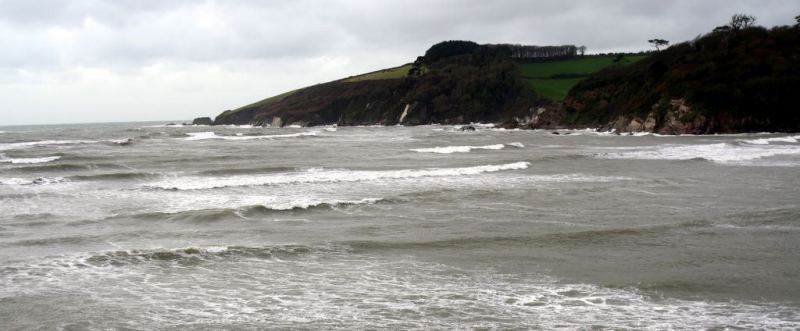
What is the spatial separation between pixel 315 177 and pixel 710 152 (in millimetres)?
23105

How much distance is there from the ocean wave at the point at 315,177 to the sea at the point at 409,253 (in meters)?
0.35

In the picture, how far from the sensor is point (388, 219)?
52.0ft

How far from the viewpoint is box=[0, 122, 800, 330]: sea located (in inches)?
316

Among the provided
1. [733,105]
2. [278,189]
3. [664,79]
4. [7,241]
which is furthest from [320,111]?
[7,241]

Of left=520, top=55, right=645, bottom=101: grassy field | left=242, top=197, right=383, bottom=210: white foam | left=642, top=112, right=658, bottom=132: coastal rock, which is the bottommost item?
Answer: left=242, top=197, right=383, bottom=210: white foam

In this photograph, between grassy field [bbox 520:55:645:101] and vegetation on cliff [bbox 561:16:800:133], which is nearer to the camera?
vegetation on cliff [bbox 561:16:800:133]

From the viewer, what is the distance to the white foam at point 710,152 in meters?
31.8

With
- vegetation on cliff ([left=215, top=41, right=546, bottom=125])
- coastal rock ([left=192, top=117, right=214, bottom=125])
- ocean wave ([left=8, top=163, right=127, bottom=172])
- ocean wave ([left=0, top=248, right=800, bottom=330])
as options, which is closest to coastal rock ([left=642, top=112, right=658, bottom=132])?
vegetation on cliff ([left=215, top=41, right=546, bottom=125])

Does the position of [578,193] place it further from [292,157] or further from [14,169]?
[14,169]

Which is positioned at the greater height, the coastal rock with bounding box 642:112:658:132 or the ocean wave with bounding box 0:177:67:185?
the coastal rock with bounding box 642:112:658:132

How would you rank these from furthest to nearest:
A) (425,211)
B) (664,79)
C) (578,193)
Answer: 1. (664,79)
2. (578,193)
3. (425,211)

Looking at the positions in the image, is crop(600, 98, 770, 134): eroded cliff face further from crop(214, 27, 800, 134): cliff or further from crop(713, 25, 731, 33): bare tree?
crop(713, 25, 731, 33): bare tree

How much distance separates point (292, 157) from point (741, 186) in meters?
25.6

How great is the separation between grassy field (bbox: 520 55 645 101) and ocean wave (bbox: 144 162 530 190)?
77.4 meters
